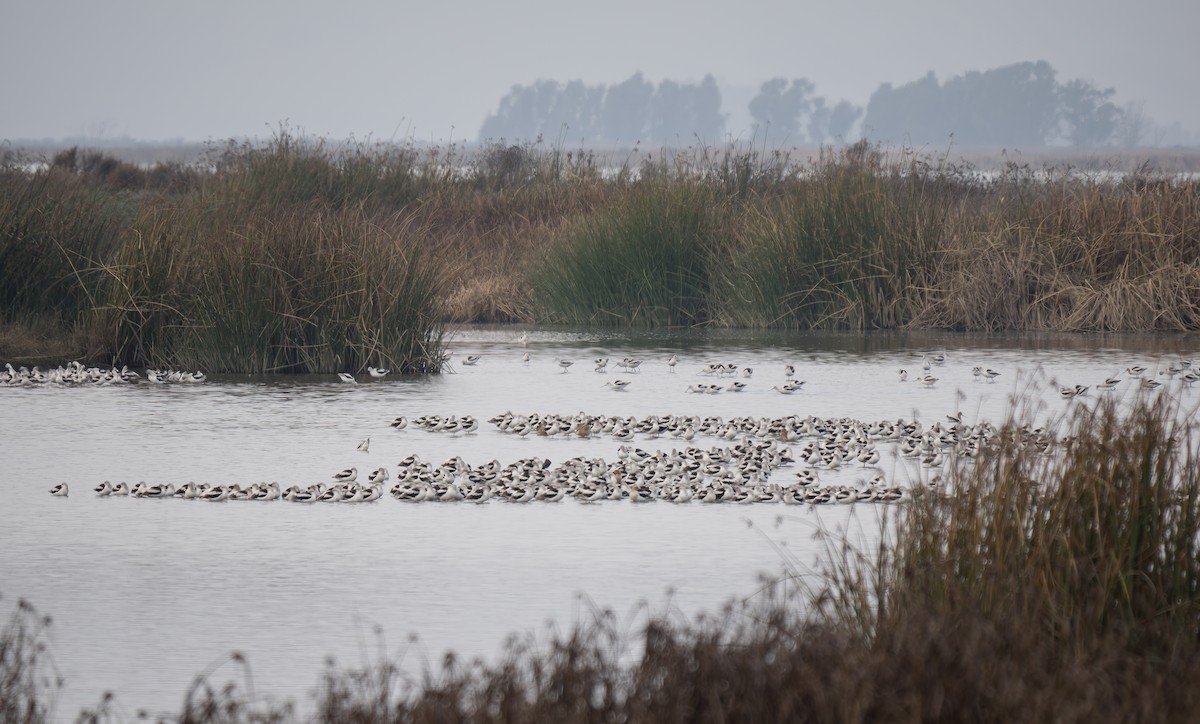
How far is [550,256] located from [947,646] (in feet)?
50.7

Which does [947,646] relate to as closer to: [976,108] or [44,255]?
[44,255]

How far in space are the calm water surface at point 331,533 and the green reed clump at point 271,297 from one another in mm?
473

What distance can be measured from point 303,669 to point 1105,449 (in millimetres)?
2521

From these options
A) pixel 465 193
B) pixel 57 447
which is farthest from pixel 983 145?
pixel 57 447

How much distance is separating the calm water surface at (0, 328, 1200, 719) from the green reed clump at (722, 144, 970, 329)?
4280 millimetres

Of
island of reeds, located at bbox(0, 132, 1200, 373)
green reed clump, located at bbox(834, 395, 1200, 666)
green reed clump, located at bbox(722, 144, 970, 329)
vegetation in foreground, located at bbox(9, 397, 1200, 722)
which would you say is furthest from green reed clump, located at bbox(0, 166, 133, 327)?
green reed clump, located at bbox(834, 395, 1200, 666)

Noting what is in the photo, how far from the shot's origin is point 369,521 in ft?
24.1

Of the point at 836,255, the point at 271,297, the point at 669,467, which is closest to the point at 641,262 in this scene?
the point at 836,255

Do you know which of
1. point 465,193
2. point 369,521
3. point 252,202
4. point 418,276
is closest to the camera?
point 369,521

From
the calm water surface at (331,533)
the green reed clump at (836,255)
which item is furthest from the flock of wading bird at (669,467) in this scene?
the green reed clump at (836,255)

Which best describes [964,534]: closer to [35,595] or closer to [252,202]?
[35,595]

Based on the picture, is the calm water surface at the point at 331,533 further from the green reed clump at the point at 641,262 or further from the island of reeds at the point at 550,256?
the green reed clump at the point at 641,262

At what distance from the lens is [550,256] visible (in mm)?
18828

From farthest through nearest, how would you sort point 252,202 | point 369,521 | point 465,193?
point 465,193 → point 252,202 → point 369,521
